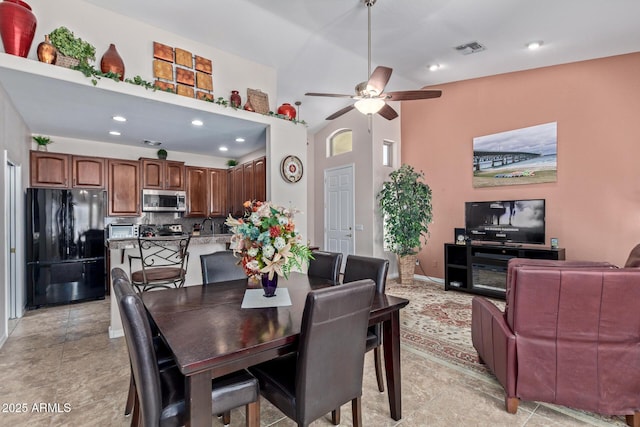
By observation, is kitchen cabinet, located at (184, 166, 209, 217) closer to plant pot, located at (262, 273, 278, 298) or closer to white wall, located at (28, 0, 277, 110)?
white wall, located at (28, 0, 277, 110)

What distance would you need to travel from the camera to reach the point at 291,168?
4.23 meters

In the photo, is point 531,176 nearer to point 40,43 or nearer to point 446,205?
point 446,205

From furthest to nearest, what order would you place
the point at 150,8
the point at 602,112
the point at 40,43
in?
the point at 602,112 < the point at 150,8 < the point at 40,43

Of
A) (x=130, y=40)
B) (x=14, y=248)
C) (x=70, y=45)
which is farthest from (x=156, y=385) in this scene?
(x=14, y=248)

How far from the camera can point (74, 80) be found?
8.90 feet

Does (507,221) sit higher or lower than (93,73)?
lower

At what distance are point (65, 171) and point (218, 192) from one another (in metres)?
2.28

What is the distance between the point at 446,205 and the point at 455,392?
3850 mm

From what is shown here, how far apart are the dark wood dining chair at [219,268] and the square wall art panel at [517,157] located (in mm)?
4285

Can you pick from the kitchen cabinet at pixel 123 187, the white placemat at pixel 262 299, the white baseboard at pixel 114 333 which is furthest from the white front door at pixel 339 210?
the white placemat at pixel 262 299

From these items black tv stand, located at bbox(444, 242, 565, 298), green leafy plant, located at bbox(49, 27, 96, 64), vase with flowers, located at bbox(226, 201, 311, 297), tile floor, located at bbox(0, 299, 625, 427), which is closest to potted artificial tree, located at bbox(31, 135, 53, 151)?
green leafy plant, located at bbox(49, 27, 96, 64)

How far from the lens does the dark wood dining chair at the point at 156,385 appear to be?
3.87 feet

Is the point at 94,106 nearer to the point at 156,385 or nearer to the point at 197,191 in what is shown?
the point at 197,191

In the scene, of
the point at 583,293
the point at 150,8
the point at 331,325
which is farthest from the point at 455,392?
the point at 150,8
